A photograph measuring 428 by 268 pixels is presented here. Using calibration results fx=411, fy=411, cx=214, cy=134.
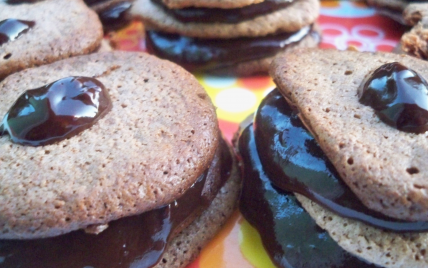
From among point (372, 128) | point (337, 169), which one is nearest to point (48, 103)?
point (337, 169)

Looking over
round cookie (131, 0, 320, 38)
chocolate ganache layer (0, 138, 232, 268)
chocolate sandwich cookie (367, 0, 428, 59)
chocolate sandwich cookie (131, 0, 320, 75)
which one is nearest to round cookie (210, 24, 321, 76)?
chocolate sandwich cookie (131, 0, 320, 75)

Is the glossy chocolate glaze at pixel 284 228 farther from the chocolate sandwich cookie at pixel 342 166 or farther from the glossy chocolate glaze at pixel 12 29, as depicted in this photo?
the glossy chocolate glaze at pixel 12 29

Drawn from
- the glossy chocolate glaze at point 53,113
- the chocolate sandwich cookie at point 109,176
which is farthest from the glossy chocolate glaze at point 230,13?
the glossy chocolate glaze at point 53,113

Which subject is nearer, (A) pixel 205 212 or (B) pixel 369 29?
(A) pixel 205 212

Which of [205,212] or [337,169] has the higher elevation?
[337,169]

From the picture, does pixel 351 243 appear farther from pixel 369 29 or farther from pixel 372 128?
pixel 369 29

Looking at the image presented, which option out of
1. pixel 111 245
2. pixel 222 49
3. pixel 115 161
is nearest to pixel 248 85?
pixel 222 49

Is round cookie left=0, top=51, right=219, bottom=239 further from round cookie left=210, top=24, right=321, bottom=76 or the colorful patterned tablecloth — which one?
round cookie left=210, top=24, right=321, bottom=76
